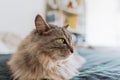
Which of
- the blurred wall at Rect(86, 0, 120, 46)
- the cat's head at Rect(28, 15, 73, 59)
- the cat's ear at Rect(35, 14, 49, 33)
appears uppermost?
the cat's ear at Rect(35, 14, 49, 33)

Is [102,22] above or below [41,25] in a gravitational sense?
below

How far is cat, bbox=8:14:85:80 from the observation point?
1108 millimetres

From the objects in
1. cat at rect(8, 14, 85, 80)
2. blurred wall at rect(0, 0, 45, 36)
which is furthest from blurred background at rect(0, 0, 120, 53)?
cat at rect(8, 14, 85, 80)

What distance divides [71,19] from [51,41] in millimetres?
1977

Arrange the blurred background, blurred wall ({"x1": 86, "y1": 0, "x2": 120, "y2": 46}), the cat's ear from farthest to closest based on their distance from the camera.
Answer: blurred wall ({"x1": 86, "y1": 0, "x2": 120, "y2": 46})
the blurred background
the cat's ear

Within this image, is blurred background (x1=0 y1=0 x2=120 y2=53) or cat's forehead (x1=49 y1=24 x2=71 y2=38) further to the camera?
Result: blurred background (x1=0 y1=0 x2=120 y2=53)

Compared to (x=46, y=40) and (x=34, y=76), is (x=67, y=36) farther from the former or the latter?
(x=34, y=76)

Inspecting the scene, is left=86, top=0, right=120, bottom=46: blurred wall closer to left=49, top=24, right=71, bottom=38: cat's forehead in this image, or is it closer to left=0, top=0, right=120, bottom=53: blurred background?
left=0, top=0, right=120, bottom=53: blurred background

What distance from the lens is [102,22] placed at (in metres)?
3.41

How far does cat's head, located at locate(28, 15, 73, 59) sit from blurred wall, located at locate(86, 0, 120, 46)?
2135mm

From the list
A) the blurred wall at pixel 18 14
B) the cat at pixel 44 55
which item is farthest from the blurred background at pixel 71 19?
the cat at pixel 44 55

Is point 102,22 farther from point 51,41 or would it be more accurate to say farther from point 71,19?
point 51,41

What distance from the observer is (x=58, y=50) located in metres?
1.12

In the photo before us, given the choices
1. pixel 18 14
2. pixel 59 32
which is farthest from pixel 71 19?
pixel 59 32
